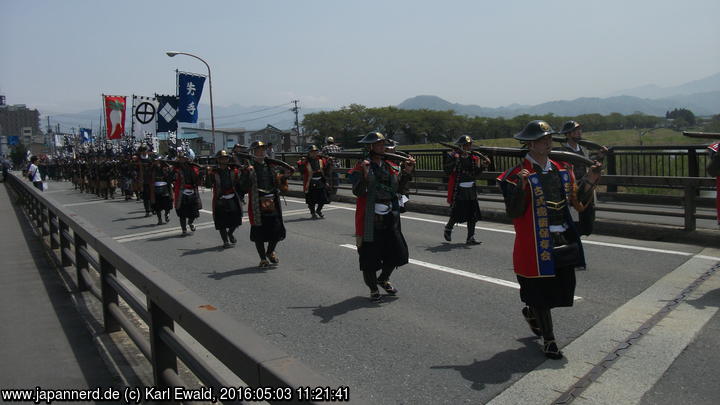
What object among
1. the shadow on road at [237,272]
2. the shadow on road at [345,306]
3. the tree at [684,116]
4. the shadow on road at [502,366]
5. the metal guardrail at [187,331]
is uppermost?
the tree at [684,116]

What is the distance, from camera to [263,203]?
9.58 meters

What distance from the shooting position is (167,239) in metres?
13.4

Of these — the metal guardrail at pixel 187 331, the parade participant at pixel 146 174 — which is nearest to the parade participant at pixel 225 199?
the metal guardrail at pixel 187 331

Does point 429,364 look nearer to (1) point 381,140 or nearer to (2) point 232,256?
(1) point 381,140

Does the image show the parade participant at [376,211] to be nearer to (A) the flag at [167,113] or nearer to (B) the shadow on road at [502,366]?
(B) the shadow on road at [502,366]

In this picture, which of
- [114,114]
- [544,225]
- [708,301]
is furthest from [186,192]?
[114,114]

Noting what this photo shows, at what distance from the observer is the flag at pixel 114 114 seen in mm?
26547

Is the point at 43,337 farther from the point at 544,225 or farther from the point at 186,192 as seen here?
the point at 186,192

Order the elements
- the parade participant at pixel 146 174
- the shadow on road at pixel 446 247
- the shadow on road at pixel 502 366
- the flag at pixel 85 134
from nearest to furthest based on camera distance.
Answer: the shadow on road at pixel 502 366 < the shadow on road at pixel 446 247 < the parade participant at pixel 146 174 < the flag at pixel 85 134

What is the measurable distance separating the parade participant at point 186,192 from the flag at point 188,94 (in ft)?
38.0

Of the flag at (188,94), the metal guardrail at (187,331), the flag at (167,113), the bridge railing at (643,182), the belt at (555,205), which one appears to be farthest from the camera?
the flag at (188,94)

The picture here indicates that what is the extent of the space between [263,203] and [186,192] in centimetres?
484

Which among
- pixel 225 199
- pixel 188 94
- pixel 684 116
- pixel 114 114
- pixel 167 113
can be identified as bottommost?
pixel 225 199

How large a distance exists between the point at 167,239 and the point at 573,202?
1007cm
